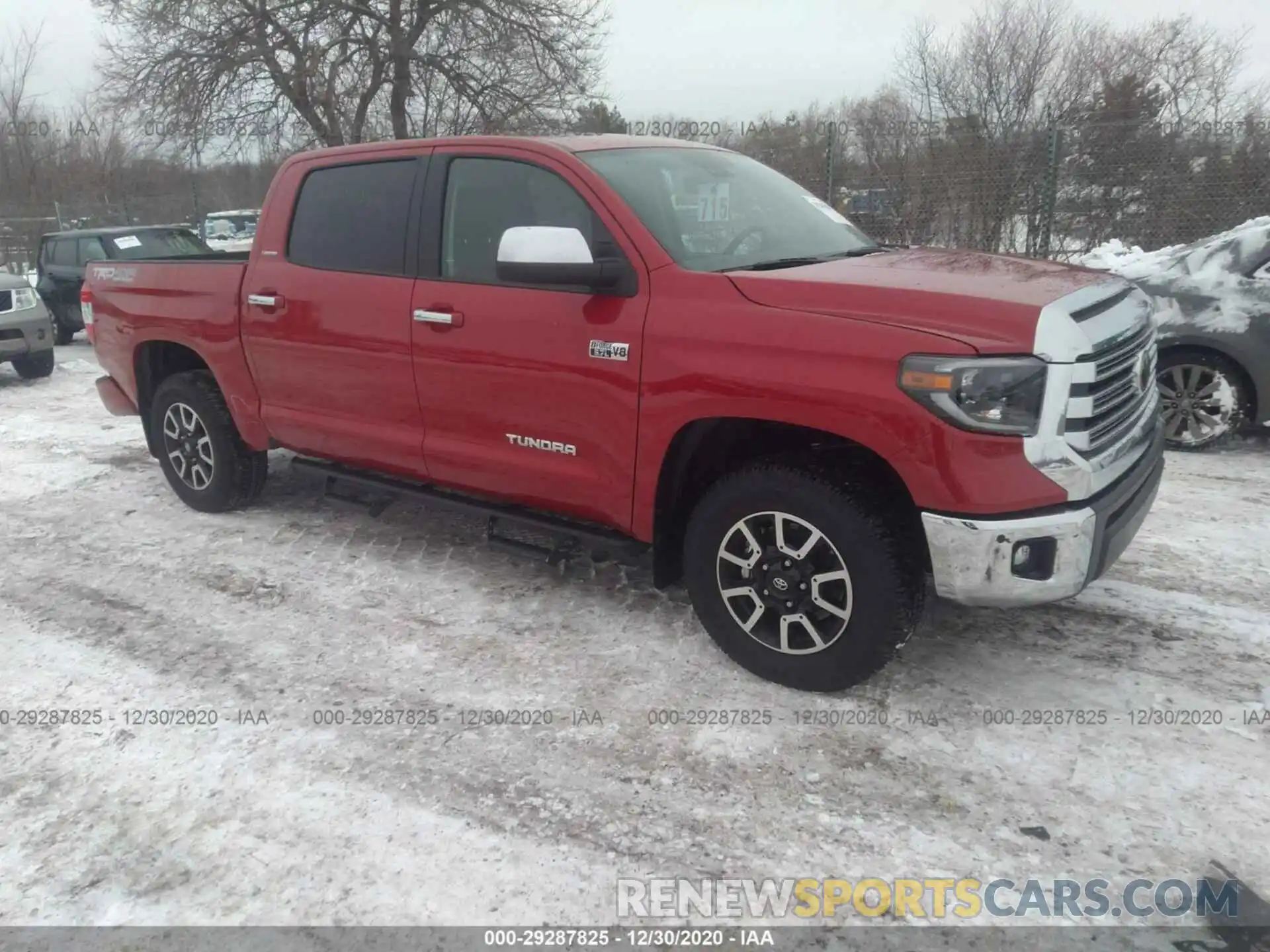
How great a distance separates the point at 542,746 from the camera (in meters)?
3.04

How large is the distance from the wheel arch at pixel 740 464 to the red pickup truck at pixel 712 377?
0.5 inches

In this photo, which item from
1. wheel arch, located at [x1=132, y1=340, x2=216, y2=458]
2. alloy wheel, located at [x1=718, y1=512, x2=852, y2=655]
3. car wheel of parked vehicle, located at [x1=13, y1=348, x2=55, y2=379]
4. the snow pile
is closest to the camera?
alloy wheel, located at [x1=718, y1=512, x2=852, y2=655]

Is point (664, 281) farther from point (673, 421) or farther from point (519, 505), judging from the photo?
point (519, 505)

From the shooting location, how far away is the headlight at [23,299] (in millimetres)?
9547

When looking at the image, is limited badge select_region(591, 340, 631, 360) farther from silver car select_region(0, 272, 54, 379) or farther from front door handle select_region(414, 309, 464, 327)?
silver car select_region(0, 272, 54, 379)

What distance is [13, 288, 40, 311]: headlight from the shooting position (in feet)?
31.3

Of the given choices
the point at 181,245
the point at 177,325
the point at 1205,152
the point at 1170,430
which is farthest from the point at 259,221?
the point at 1205,152

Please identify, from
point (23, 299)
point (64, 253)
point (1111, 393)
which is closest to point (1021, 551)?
point (1111, 393)

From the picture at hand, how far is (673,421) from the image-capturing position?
10.6ft

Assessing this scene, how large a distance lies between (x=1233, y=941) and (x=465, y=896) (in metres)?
1.89

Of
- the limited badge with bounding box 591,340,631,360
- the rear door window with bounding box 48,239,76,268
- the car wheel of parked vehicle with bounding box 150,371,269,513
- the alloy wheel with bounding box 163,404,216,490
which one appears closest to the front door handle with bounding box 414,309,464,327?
the limited badge with bounding box 591,340,631,360

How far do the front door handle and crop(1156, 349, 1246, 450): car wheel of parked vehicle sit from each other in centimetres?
460

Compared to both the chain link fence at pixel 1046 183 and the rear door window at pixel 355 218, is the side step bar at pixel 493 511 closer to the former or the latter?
the rear door window at pixel 355 218

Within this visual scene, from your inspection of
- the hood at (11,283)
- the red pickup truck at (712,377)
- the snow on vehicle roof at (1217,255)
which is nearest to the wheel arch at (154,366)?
the red pickup truck at (712,377)
